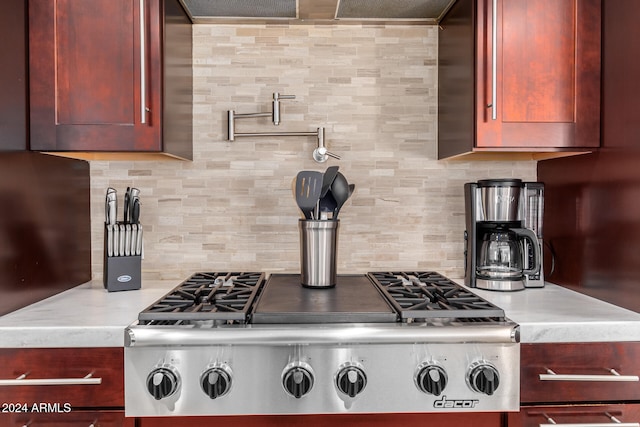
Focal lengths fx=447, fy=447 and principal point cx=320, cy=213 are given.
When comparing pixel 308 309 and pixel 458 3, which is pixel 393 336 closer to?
pixel 308 309

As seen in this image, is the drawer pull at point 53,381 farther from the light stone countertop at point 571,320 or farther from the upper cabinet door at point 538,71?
the upper cabinet door at point 538,71

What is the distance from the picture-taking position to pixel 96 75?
149 cm

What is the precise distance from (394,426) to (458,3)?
1482 mm

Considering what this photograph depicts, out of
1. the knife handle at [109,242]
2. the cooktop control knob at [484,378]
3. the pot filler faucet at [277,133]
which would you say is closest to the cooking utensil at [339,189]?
the pot filler faucet at [277,133]

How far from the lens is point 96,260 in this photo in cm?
189

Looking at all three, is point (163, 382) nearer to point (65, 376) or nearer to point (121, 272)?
point (65, 376)

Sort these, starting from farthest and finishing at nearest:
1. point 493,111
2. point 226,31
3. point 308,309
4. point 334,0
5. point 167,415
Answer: point 226,31
point 334,0
point 493,111
point 308,309
point 167,415

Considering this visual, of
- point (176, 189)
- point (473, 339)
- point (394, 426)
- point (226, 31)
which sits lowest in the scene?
point (394, 426)

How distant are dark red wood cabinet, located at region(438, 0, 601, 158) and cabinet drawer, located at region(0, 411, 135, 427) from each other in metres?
1.37

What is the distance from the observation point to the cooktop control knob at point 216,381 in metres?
1.14

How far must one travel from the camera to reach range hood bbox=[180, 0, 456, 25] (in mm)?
1713

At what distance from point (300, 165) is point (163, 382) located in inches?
41.3

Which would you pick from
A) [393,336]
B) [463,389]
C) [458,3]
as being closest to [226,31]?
[458,3]

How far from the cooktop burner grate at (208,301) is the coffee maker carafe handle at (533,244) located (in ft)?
3.16
